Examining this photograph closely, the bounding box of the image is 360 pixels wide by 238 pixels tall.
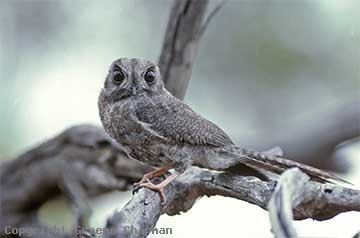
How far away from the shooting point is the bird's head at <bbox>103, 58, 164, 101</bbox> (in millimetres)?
1944

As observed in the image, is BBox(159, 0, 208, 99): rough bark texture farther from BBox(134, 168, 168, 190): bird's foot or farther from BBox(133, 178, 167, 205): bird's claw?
BBox(133, 178, 167, 205): bird's claw

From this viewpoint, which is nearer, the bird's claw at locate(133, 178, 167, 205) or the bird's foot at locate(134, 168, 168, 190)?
the bird's claw at locate(133, 178, 167, 205)

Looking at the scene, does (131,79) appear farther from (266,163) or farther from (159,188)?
(266,163)

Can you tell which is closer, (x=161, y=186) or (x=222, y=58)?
(x=161, y=186)

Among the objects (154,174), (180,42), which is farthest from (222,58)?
(154,174)

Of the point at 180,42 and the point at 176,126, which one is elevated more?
the point at 180,42

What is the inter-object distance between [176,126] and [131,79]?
0.58 feet

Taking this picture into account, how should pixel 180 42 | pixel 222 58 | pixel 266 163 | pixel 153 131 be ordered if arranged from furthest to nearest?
pixel 222 58 < pixel 180 42 < pixel 153 131 < pixel 266 163

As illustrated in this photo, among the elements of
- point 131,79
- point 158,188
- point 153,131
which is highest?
point 131,79

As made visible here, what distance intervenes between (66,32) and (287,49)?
0.97m

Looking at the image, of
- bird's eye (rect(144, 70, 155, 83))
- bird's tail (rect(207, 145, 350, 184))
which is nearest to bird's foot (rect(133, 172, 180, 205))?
bird's tail (rect(207, 145, 350, 184))

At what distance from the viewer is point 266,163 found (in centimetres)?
190

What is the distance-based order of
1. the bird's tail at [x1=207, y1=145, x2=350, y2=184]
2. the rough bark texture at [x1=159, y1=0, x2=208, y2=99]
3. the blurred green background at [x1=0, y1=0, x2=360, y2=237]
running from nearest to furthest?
the bird's tail at [x1=207, y1=145, x2=350, y2=184] → the rough bark texture at [x1=159, y1=0, x2=208, y2=99] → the blurred green background at [x1=0, y1=0, x2=360, y2=237]

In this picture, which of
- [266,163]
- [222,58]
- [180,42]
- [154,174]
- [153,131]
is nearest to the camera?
[266,163]
